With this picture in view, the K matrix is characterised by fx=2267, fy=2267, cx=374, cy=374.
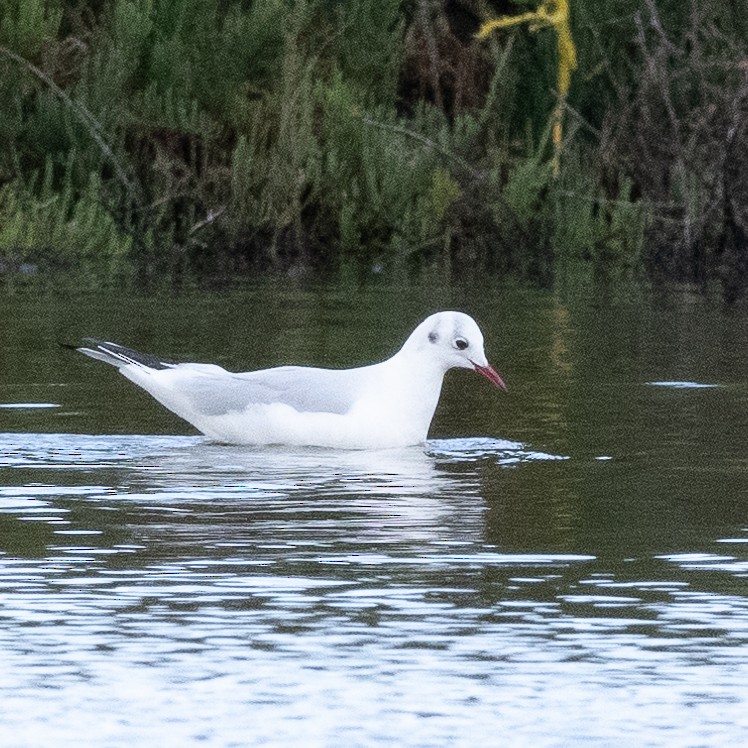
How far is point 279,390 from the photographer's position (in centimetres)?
930

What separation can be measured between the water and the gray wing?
0.20 m

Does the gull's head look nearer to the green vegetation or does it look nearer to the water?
the water

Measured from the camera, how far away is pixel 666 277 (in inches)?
777

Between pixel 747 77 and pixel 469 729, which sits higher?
pixel 747 77

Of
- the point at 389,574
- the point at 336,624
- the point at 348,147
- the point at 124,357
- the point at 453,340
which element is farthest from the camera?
the point at 348,147

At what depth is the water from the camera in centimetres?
505

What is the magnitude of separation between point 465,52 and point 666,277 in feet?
16.7

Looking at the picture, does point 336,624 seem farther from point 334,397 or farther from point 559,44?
point 559,44

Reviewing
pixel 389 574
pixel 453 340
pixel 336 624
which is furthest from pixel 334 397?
pixel 336 624

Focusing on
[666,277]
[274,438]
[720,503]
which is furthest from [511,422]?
[666,277]

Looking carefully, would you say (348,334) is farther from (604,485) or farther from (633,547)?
(633,547)

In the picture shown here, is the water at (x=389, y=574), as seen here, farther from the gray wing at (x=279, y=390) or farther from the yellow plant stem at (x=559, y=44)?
the yellow plant stem at (x=559, y=44)

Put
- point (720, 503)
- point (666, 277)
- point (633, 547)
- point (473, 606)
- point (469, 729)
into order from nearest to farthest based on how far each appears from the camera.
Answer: point (469, 729), point (473, 606), point (633, 547), point (720, 503), point (666, 277)

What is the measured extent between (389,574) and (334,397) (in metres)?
2.74
